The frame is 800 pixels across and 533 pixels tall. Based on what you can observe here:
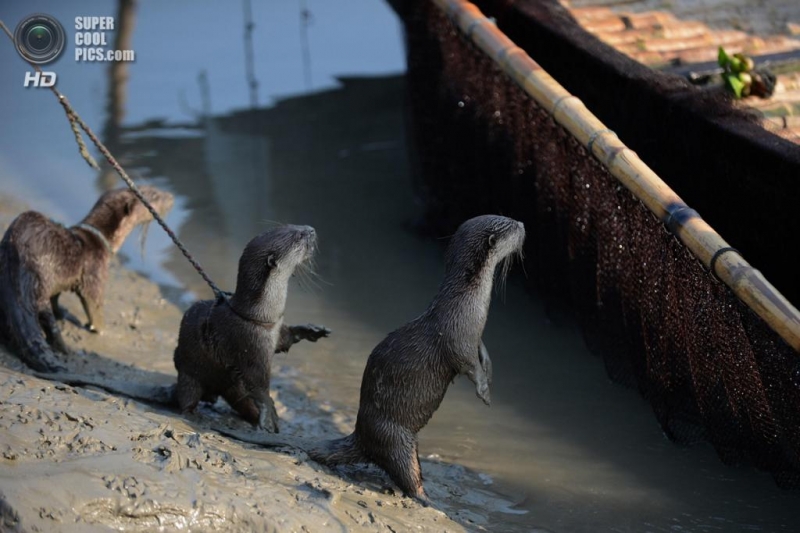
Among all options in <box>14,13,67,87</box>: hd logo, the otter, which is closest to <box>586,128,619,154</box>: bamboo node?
the otter

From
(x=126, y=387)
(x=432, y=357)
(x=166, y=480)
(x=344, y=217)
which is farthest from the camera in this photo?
(x=344, y=217)

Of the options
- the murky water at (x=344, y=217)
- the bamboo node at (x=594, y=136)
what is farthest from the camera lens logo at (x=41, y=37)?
the bamboo node at (x=594, y=136)

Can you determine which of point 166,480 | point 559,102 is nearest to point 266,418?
point 166,480

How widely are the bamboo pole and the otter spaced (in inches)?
59.4

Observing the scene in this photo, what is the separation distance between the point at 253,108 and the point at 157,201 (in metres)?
4.32

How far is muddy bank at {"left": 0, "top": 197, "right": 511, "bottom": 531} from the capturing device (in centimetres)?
339

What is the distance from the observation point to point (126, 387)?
193 inches

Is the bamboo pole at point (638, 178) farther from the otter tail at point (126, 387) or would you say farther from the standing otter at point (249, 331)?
the otter tail at point (126, 387)

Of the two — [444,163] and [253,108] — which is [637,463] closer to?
[444,163]

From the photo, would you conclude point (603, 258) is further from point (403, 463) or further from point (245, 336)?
point (245, 336)

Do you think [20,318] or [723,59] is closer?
[20,318]

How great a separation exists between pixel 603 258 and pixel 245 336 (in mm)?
1957

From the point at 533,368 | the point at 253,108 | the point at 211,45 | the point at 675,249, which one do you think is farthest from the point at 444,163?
the point at 211,45

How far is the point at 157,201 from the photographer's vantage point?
6379 mm
